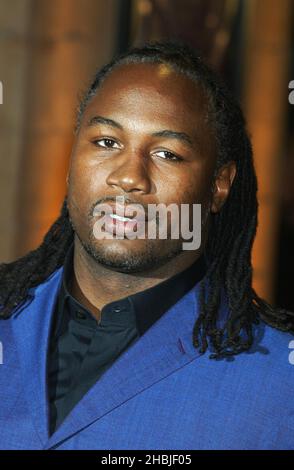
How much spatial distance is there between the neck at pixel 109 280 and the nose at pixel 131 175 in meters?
0.28

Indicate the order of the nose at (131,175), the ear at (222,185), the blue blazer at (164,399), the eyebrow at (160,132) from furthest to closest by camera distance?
1. the ear at (222,185)
2. the eyebrow at (160,132)
3. the nose at (131,175)
4. the blue blazer at (164,399)

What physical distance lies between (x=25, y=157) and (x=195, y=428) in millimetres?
3585

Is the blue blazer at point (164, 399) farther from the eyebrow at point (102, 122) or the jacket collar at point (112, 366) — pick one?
the eyebrow at point (102, 122)

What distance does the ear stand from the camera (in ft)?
10.5

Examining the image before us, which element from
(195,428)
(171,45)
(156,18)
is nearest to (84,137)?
(171,45)

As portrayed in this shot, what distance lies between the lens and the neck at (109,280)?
3.02 m

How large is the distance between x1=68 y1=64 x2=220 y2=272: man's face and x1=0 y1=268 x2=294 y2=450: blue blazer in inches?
11.4

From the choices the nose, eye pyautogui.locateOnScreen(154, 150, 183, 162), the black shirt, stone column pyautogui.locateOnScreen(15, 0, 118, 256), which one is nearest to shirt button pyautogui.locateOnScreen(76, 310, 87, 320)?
the black shirt

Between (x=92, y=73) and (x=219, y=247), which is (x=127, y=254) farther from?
(x=92, y=73)

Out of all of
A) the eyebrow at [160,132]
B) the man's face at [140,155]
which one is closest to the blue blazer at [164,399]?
the man's face at [140,155]
